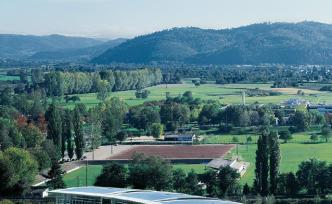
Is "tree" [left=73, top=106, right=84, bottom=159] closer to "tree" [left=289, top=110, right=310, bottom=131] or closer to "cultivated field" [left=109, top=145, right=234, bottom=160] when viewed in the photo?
"cultivated field" [left=109, top=145, right=234, bottom=160]

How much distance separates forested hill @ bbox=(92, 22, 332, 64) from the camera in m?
137

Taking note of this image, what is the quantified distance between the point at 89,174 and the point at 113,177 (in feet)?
21.2

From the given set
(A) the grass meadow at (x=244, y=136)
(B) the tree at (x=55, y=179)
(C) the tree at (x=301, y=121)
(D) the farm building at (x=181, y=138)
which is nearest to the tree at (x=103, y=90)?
(A) the grass meadow at (x=244, y=136)

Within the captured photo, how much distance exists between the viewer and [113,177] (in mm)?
24188

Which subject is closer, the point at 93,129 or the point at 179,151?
the point at 179,151

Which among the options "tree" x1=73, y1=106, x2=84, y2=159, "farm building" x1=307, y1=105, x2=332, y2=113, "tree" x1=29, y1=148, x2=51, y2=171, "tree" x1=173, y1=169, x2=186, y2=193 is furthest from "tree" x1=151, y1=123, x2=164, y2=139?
"tree" x1=173, y1=169, x2=186, y2=193

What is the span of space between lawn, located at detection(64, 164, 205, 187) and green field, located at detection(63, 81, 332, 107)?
2445 centimetres

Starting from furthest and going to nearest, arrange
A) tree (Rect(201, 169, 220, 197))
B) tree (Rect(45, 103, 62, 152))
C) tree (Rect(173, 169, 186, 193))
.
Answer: tree (Rect(45, 103, 62, 152)), tree (Rect(201, 169, 220, 197)), tree (Rect(173, 169, 186, 193))

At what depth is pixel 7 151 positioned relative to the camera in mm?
26250

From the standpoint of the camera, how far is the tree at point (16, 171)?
24703 mm

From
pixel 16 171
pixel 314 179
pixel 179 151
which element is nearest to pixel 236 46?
pixel 179 151

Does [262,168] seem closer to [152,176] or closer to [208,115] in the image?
[152,176]

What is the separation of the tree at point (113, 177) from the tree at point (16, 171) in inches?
115

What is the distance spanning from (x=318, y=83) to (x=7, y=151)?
52.6 meters
